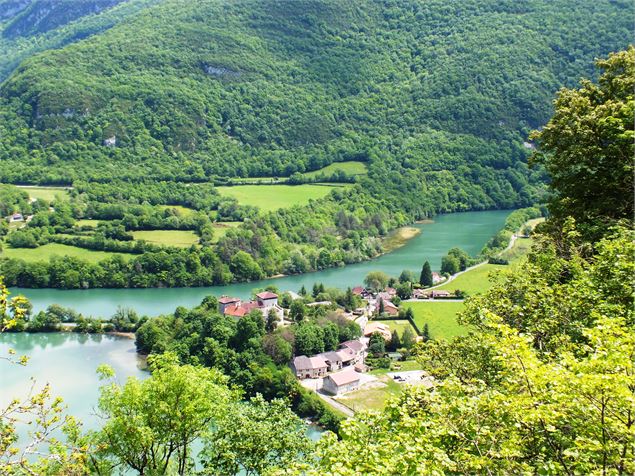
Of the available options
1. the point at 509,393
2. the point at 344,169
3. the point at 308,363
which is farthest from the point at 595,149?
the point at 344,169

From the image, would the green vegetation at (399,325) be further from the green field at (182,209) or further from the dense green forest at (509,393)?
the green field at (182,209)

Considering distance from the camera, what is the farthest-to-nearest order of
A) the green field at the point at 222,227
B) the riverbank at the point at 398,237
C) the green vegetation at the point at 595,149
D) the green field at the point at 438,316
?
the riverbank at the point at 398,237 < the green field at the point at 222,227 < the green field at the point at 438,316 < the green vegetation at the point at 595,149

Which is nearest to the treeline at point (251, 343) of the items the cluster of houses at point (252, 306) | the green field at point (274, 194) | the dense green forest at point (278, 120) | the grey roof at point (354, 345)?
the grey roof at point (354, 345)

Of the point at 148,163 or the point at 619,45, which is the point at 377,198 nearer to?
the point at 148,163

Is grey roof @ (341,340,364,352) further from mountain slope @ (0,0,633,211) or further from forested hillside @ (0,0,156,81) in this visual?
forested hillside @ (0,0,156,81)

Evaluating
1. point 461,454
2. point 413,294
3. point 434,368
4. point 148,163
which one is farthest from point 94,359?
point 148,163

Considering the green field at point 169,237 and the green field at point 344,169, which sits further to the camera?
the green field at point 344,169

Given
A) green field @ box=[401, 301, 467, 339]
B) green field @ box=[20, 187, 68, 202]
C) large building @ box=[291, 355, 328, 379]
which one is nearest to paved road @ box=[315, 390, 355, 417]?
large building @ box=[291, 355, 328, 379]

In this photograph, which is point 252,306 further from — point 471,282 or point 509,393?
point 509,393
